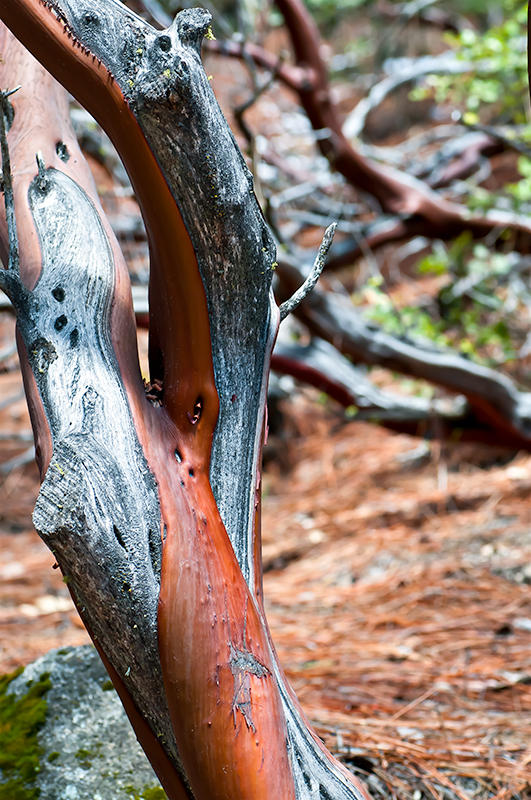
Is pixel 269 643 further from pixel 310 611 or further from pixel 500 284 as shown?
pixel 500 284

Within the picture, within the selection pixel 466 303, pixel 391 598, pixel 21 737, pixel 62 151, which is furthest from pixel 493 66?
pixel 21 737

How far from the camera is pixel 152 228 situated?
1.23m

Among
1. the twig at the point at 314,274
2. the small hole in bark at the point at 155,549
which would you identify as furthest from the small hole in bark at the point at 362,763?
the twig at the point at 314,274

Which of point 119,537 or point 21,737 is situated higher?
point 119,537

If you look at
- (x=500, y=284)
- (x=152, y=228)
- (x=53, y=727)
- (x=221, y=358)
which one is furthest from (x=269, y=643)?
(x=500, y=284)

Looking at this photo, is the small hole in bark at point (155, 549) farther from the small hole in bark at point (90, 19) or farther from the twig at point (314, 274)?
the small hole in bark at point (90, 19)

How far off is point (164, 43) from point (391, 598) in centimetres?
250

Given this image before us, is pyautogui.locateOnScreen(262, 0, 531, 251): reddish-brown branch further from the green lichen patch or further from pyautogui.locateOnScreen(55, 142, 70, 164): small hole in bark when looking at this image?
the green lichen patch

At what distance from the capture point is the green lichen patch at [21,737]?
159 centimetres

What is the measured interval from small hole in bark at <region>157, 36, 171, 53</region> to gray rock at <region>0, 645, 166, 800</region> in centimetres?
140

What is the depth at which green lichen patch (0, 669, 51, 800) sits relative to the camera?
159cm

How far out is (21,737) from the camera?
1.72m

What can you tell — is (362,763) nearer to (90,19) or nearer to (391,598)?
(391,598)

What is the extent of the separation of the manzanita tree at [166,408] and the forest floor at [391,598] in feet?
2.33
